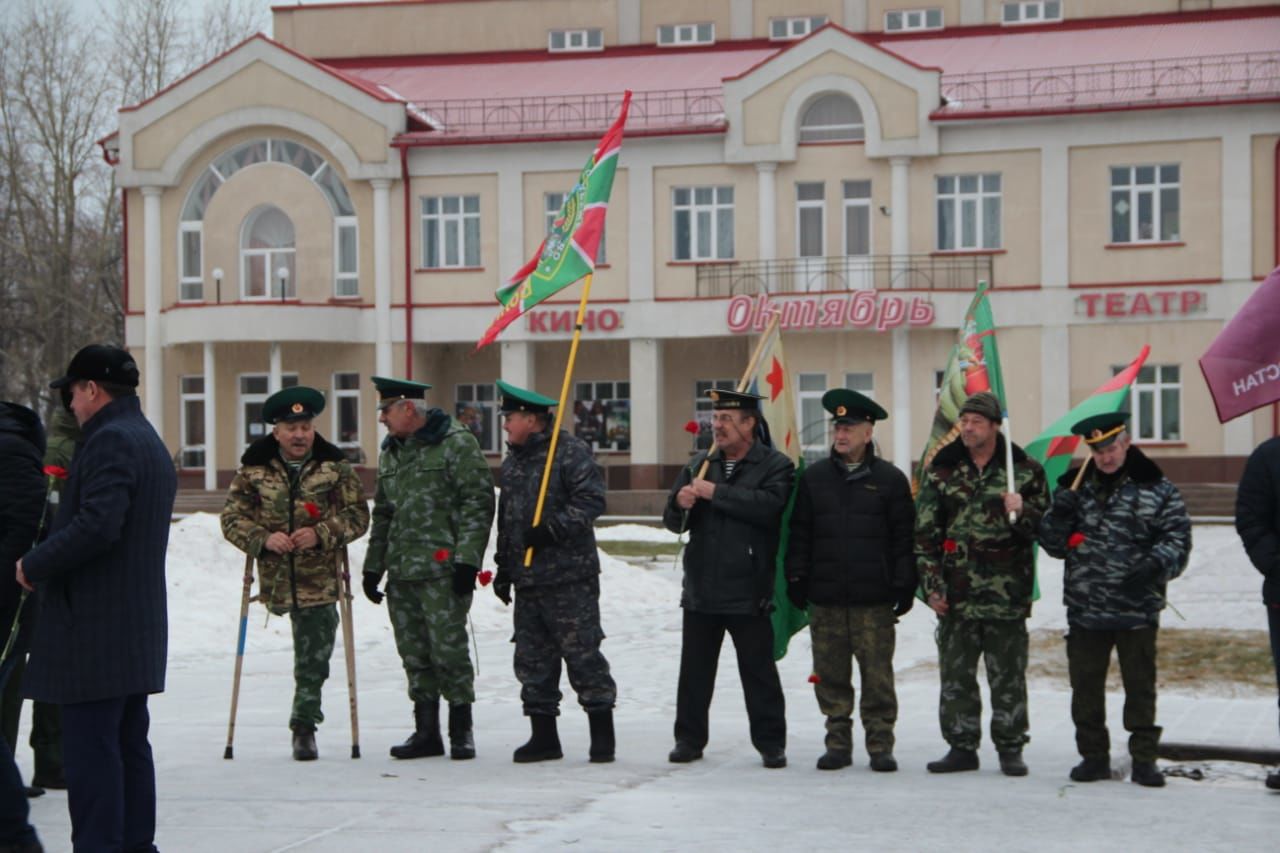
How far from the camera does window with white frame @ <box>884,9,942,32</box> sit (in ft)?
150

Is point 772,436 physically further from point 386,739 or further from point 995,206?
point 995,206

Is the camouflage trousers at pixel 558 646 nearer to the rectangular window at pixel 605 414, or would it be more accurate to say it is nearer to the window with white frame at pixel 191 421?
the rectangular window at pixel 605 414

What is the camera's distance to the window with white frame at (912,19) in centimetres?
4575

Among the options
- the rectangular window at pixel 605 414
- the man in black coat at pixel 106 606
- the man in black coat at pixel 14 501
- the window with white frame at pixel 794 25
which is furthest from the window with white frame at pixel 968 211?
the man in black coat at pixel 106 606

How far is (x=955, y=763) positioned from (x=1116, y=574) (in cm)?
127

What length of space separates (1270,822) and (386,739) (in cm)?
495

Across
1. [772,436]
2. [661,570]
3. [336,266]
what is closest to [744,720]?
[772,436]

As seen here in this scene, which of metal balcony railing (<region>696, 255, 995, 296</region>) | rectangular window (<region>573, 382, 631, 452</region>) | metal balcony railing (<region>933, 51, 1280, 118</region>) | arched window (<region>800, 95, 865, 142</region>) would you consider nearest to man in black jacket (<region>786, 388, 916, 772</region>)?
metal balcony railing (<region>696, 255, 995, 296</region>)

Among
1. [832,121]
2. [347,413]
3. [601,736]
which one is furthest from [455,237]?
[601,736]

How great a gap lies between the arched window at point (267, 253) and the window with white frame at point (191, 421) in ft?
8.23

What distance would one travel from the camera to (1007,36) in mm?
42281

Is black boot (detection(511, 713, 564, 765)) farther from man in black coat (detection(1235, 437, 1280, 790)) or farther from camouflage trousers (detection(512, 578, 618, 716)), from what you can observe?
man in black coat (detection(1235, 437, 1280, 790))

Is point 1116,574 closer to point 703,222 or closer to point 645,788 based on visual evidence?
point 645,788

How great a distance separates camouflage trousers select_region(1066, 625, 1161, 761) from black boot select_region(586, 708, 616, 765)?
7.80 feet
